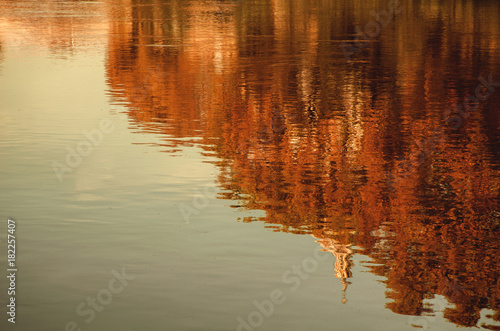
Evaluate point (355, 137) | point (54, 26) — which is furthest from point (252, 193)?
point (54, 26)

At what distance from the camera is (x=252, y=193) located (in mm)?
14102

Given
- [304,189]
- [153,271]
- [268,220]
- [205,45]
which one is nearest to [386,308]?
[153,271]

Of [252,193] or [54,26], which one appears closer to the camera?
[252,193]

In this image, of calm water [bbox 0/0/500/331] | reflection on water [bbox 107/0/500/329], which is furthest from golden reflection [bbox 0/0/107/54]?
calm water [bbox 0/0/500/331]

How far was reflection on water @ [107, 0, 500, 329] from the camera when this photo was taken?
11016 mm

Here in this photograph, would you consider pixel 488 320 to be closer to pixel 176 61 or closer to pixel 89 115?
pixel 89 115

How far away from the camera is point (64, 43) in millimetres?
41031

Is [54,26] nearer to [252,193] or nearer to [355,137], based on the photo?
[355,137]

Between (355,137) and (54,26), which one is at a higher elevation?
(54,26)

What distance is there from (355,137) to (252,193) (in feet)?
16.0

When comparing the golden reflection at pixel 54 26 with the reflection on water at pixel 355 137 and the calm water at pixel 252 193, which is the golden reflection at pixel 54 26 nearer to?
the reflection on water at pixel 355 137

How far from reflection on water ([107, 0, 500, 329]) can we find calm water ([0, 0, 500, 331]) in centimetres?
5

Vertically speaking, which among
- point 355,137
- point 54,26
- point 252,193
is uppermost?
point 54,26

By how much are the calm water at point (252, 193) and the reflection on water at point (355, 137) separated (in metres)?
0.05
